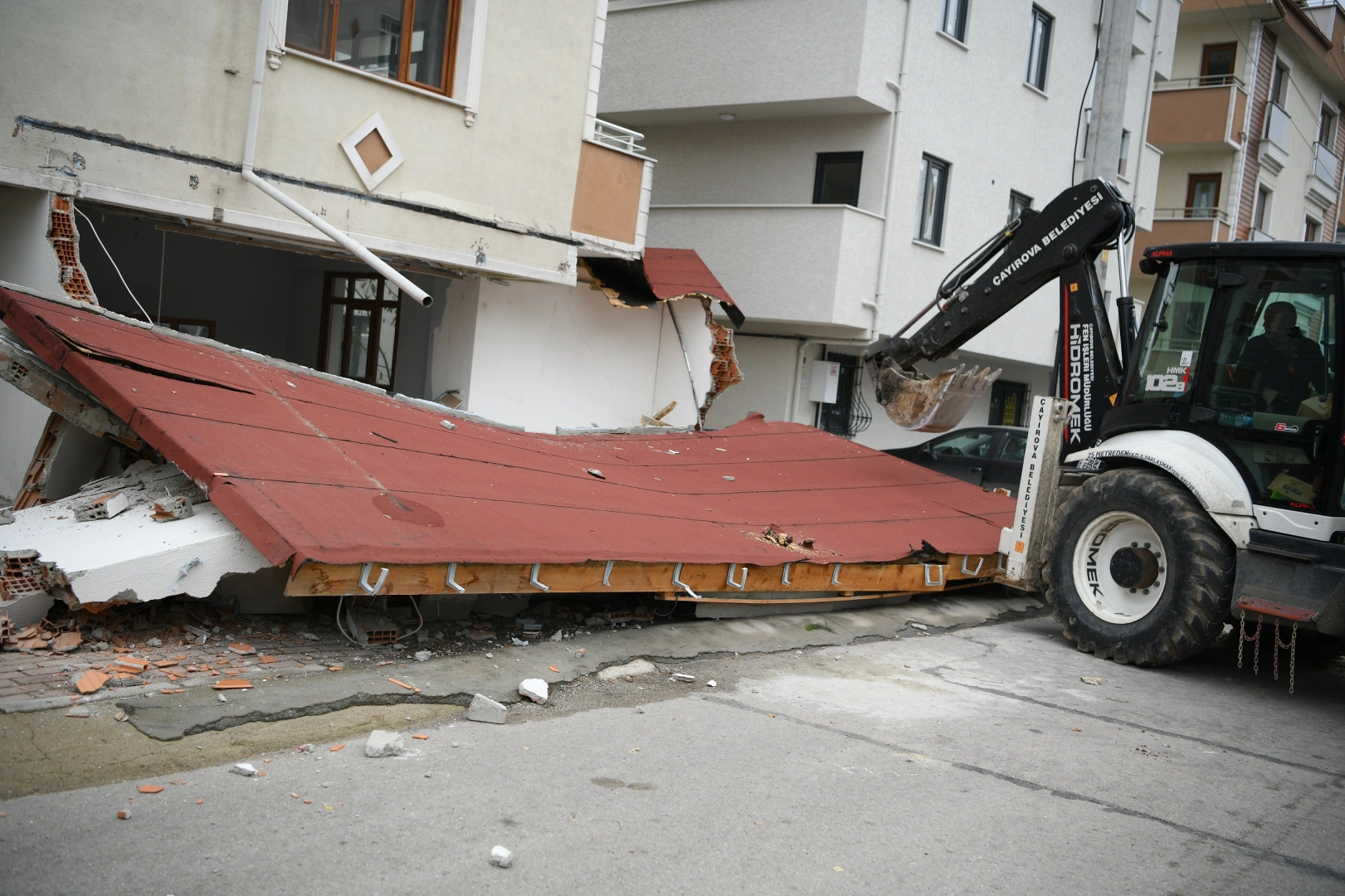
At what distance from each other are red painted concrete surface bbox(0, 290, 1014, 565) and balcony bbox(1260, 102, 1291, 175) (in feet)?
72.1

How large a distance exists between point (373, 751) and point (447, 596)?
2204 millimetres

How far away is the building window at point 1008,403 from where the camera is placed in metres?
22.0

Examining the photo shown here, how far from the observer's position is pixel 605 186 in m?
11.9

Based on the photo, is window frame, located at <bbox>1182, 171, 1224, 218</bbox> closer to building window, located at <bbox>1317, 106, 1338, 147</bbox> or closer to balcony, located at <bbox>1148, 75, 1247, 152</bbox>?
balcony, located at <bbox>1148, 75, 1247, 152</bbox>

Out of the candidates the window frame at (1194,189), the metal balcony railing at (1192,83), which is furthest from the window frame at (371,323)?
the window frame at (1194,189)

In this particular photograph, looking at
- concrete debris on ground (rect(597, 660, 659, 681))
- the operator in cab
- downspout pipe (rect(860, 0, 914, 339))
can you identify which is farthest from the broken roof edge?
downspout pipe (rect(860, 0, 914, 339))

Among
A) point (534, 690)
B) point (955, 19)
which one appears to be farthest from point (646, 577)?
point (955, 19)

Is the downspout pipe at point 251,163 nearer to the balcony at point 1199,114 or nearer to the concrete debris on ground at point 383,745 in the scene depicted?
the concrete debris on ground at point 383,745

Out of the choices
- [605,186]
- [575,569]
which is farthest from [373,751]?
[605,186]

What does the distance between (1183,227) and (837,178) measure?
14.6 meters

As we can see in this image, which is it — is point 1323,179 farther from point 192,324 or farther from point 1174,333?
point 192,324

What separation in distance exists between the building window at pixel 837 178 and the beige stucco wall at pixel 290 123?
231 inches

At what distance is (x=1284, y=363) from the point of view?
277 inches

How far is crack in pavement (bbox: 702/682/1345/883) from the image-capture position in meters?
4.22
